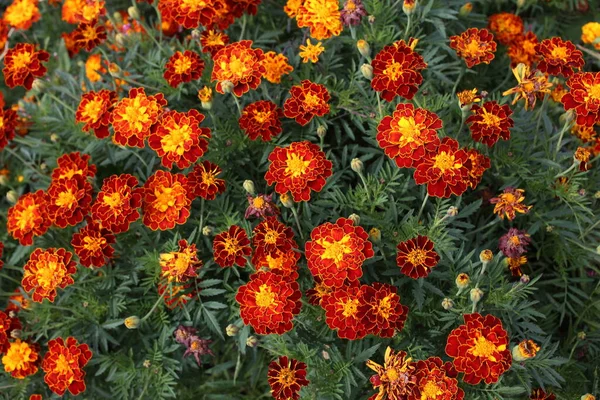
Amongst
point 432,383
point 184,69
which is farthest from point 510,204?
point 184,69

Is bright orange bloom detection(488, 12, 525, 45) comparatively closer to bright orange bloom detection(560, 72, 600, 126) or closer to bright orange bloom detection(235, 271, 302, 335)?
bright orange bloom detection(560, 72, 600, 126)

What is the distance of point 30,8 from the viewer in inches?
108

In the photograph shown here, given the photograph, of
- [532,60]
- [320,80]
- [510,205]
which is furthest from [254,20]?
[510,205]

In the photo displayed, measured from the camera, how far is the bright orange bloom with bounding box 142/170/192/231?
6.65 feet

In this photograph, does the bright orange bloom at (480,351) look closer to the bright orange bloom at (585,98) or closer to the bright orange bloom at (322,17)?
the bright orange bloom at (585,98)

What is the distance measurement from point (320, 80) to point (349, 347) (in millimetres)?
1064

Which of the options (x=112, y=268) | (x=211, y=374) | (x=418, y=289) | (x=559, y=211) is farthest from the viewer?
(x=211, y=374)

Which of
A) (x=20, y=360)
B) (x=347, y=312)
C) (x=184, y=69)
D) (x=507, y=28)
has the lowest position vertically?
(x=20, y=360)

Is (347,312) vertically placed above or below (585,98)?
below

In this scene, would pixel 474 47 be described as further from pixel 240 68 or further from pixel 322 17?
pixel 240 68

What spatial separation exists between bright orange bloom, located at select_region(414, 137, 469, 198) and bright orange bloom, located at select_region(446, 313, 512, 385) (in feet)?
1.33

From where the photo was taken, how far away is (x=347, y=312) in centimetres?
179

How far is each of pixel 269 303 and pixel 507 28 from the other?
1706 mm

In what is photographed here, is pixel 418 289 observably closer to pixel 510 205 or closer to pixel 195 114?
pixel 510 205
